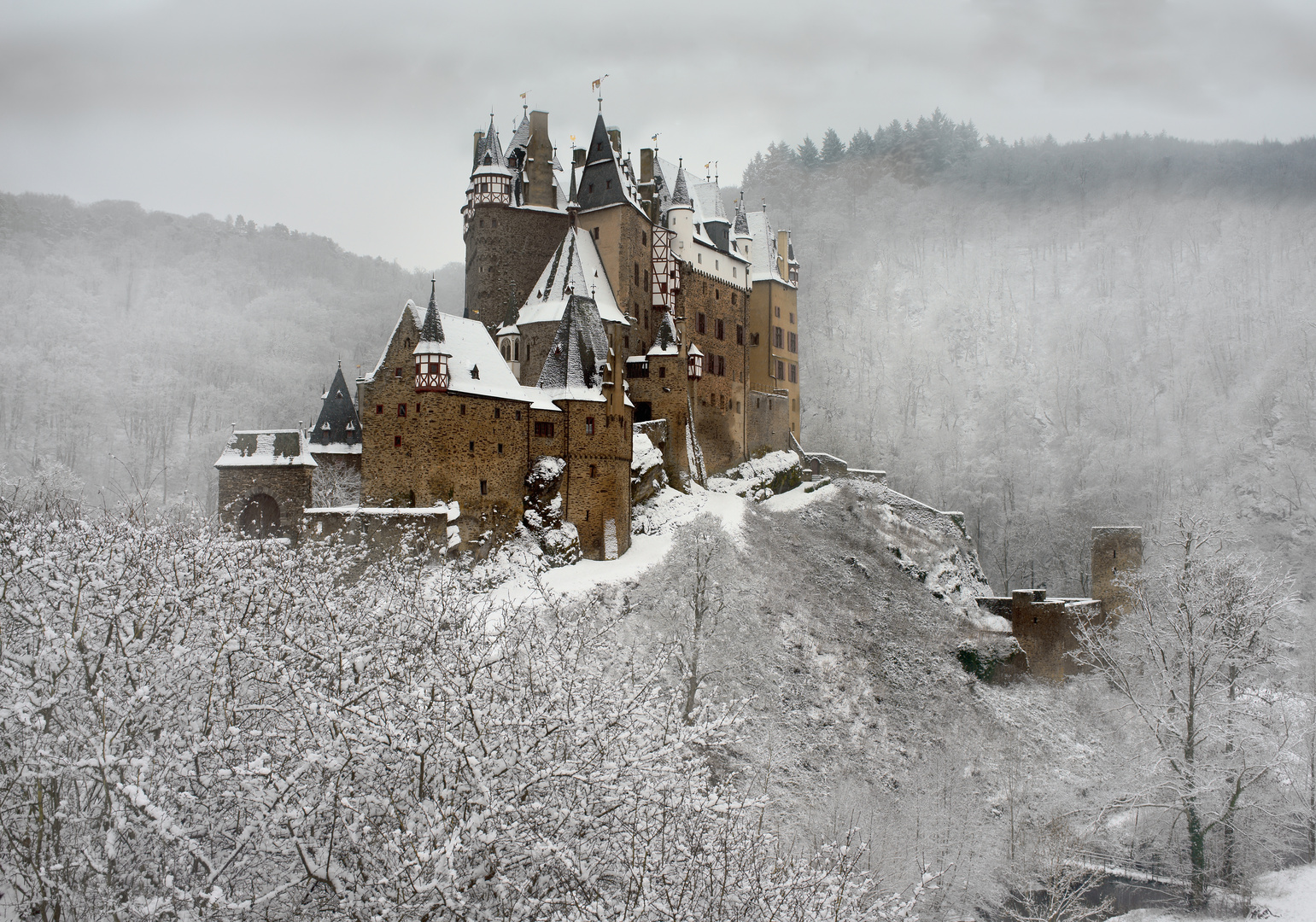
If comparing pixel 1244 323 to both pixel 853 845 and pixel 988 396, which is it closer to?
pixel 988 396

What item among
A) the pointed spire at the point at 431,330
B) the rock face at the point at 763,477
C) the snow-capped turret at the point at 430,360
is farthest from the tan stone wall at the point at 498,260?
the rock face at the point at 763,477

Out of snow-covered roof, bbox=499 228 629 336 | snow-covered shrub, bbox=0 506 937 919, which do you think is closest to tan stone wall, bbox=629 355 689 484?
snow-covered roof, bbox=499 228 629 336

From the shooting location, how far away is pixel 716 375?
49.0 metres

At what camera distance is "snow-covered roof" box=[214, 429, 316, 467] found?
101 ft

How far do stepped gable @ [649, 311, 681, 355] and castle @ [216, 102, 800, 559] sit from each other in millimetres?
89

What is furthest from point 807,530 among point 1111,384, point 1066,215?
point 1066,215

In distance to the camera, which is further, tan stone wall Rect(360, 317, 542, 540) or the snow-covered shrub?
tan stone wall Rect(360, 317, 542, 540)

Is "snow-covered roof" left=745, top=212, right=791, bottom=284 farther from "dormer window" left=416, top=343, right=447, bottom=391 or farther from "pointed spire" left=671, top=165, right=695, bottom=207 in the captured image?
"dormer window" left=416, top=343, right=447, bottom=391

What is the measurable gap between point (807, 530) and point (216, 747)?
37.0m

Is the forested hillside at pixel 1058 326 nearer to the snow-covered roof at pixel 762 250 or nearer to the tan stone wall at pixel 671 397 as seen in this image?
the snow-covered roof at pixel 762 250

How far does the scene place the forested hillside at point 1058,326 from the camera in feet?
231

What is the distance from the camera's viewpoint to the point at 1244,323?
83750 millimetres

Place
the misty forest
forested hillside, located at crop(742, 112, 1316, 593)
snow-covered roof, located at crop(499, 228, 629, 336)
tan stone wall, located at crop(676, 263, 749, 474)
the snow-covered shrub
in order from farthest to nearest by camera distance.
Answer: forested hillside, located at crop(742, 112, 1316, 593) → tan stone wall, located at crop(676, 263, 749, 474) → snow-covered roof, located at crop(499, 228, 629, 336) → the misty forest → the snow-covered shrub

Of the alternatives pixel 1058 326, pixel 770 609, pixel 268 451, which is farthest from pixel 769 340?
pixel 1058 326
